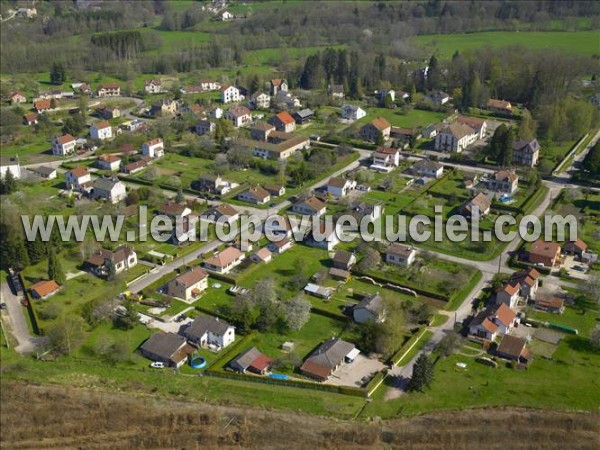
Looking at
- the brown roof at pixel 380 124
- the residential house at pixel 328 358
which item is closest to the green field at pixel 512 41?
the brown roof at pixel 380 124

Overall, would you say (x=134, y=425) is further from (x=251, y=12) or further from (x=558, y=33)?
(x=251, y=12)

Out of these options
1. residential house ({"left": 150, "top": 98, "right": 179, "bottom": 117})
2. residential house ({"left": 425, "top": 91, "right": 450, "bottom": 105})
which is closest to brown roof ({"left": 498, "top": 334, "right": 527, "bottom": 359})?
residential house ({"left": 425, "top": 91, "right": 450, "bottom": 105})

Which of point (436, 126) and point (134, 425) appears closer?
point (134, 425)

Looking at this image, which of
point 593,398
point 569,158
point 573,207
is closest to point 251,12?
point 569,158

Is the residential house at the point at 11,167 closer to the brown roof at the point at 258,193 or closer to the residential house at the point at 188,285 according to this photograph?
the brown roof at the point at 258,193

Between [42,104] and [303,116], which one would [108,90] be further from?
[303,116]

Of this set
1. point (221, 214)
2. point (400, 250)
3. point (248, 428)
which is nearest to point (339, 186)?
point (221, 214)

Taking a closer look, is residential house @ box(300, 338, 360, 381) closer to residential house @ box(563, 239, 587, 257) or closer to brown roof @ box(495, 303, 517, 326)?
brown roof @ box(495, 303, 517, 326)
